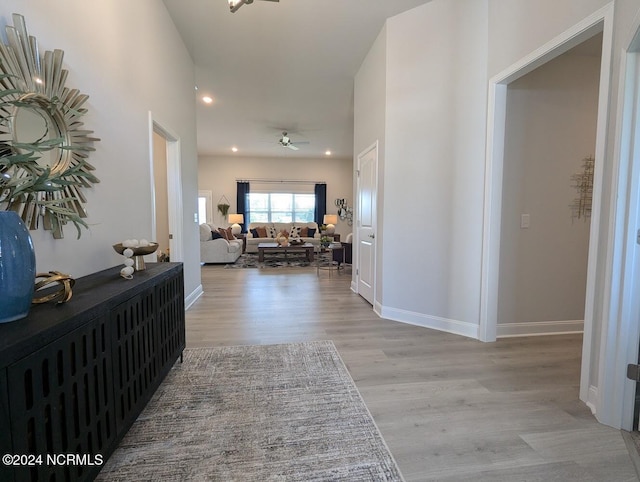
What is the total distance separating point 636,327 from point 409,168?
6.96 ft

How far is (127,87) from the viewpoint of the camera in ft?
7.62

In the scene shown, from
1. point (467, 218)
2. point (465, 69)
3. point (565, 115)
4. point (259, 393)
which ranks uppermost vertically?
point (465, 69)

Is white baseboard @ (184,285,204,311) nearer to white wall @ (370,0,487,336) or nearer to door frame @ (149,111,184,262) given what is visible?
door frame @ (149,111,184,262)

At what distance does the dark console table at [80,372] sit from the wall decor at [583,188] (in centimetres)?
356

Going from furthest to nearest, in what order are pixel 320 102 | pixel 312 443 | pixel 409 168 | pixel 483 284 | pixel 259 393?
pixel 320 102
pixel 409 168
pixel 483 284
pixel 259 393
pixel 312 443

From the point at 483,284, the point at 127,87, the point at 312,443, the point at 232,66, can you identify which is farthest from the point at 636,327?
the point at 232,66

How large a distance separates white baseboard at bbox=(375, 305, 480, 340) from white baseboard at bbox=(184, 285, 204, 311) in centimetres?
229

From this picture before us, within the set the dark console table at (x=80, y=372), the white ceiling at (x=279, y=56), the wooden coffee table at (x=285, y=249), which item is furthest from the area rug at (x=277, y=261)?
the dark console table at (x=80, y=372)

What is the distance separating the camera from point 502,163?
2643 millimetres

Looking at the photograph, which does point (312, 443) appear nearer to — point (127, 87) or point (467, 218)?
point (467, 218)

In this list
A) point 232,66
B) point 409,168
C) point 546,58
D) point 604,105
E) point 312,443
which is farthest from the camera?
point 232,66

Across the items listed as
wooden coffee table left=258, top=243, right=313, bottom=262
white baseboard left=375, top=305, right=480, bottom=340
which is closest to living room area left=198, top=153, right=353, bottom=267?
wooden coffee table left=258, top=243, right=313, bottom=262

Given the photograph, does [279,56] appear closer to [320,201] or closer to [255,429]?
[255,429]

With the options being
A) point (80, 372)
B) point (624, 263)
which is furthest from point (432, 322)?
point (80, 372)
